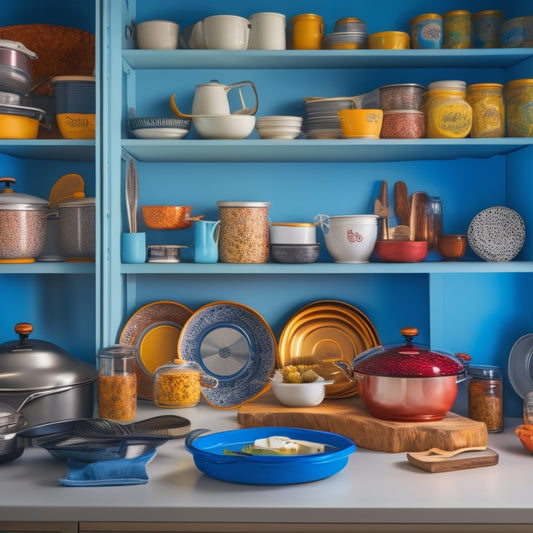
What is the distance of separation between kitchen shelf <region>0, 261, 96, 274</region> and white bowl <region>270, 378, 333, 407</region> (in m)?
0.65

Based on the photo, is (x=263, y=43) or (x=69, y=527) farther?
(x=263, y=43)

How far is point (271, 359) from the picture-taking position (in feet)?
7.17

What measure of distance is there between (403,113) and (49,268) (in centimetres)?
113

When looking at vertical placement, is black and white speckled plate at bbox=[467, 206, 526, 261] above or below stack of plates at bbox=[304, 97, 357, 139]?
below

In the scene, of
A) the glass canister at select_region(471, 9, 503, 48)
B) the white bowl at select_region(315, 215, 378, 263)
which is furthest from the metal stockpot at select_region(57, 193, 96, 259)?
the glass canister at select_region(471, 9, 503, 48)

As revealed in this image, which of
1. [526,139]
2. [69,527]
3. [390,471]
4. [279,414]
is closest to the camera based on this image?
[69,527]

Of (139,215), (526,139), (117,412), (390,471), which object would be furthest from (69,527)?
(526,139)

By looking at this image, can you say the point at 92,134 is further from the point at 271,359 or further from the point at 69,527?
the point at 69,527

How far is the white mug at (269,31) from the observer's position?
2064 millimetres

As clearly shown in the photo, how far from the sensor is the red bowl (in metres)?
2.03

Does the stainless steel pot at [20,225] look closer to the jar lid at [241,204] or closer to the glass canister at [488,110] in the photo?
the jar lid at [241,204]

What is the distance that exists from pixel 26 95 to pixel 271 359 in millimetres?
1106

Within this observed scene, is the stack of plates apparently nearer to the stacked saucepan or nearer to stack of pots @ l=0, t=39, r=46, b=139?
the stacked saucepan

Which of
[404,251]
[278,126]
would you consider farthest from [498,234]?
[278,126]
